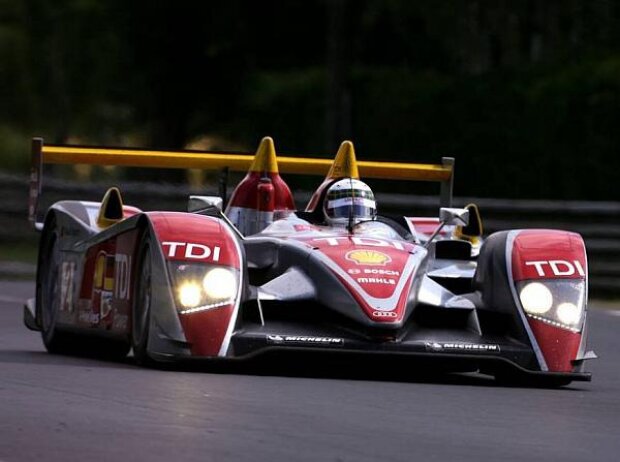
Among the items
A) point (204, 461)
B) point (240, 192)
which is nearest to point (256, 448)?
point (204, 461)

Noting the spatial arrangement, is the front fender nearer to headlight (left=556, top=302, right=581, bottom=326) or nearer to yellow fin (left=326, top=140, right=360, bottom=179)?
headlight (left=556, top=302, right=581, bottom=326)

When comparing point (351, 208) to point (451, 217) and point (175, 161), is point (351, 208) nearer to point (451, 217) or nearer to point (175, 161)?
point (451, 217)

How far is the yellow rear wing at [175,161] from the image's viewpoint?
11.1 meters

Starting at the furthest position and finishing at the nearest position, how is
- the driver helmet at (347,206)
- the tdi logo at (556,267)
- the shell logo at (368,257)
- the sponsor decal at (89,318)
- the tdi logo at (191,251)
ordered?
the driver helmet at (347,206) → the sponsor decal at (89,318) → the tdi logo at (556,267) → the shell logo at (368,257) → the tdi logo at (191,251)

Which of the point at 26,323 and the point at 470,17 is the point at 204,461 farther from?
the point at 470,17

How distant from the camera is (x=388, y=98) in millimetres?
25719

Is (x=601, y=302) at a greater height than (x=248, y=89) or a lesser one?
lesser

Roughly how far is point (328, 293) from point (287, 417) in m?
1.79

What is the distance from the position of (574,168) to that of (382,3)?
846 cm

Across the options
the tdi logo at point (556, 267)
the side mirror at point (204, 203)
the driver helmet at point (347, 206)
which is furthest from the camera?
the driver helmet at point (347, 206)

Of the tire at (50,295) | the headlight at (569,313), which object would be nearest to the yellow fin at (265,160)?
the tire at (50,295)

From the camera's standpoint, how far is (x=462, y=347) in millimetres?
Answer: 8633

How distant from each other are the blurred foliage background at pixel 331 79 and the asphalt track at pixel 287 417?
12.4 metres

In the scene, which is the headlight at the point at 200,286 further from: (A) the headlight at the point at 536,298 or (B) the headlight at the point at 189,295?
(A) the headlight at the point at 536,298
